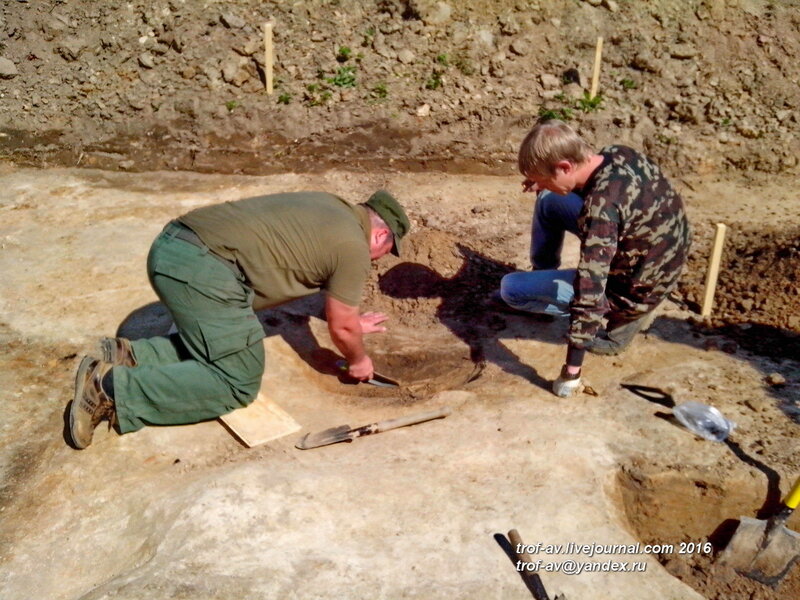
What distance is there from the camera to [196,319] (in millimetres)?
4086

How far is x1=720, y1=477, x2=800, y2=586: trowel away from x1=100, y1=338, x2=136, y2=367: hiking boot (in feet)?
11.1

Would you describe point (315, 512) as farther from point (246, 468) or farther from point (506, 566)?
point (506, 566)

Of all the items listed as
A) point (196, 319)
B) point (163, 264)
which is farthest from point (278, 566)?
point (163, 264)

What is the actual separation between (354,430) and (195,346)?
1002 millimetres

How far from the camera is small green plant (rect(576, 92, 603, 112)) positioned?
27.6ft

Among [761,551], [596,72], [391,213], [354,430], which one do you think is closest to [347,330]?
[354,430]

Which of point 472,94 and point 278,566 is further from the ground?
point 472,94

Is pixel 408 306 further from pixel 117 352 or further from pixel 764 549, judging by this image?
pixel 764 549

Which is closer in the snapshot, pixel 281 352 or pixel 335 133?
pixel 281 352

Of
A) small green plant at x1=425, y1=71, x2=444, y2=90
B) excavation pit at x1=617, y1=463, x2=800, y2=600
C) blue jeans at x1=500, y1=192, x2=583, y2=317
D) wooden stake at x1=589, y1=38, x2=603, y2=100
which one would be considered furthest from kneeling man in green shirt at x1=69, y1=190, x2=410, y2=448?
wooden stake at x1=589, y1=38, x2=603, y2=100

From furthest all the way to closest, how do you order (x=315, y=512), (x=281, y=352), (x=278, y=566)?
(x=281, y=352) → (x=315, y=512) → (x=278, y=566)

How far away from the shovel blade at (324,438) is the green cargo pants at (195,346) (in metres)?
0.49

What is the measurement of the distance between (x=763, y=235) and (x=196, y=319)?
4.96 metres

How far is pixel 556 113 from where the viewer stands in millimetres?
8328
